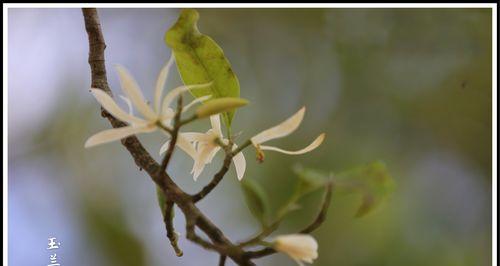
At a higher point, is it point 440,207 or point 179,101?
point 179,101

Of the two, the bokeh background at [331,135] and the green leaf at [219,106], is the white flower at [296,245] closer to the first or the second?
the green leaf at [219,106]

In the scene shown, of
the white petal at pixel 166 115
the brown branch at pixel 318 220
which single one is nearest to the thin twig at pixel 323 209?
the brown branch at pixel 318 220

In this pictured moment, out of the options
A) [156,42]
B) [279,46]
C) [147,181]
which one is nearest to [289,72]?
[279,46]

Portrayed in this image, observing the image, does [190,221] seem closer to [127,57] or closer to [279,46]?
[127,57]

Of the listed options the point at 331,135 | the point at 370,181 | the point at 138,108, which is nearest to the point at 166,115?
the point at 138,108

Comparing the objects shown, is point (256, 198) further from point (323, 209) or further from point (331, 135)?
point (331, 135)

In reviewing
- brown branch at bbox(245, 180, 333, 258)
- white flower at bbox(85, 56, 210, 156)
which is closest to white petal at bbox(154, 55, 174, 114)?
white flower at bbox(85, 56, 210, 156)
